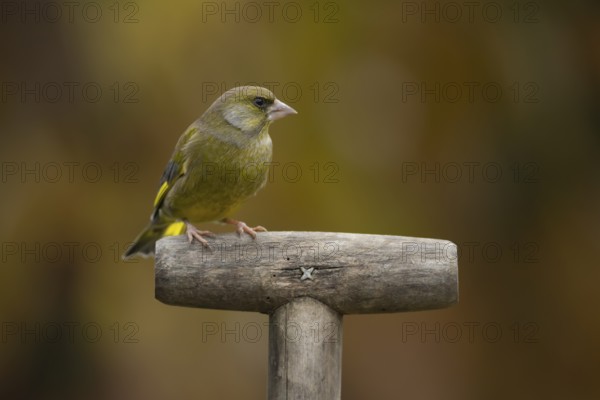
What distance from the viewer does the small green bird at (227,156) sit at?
12.8ft

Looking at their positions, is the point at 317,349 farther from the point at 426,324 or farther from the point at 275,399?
the point at 426,324

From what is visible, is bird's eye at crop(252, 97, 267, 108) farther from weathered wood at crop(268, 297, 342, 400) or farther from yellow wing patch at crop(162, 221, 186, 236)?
weathered wood at crop(268, 297, 342, 400)

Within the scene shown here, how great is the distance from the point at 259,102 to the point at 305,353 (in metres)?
1.25

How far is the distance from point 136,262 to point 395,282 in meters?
Result: 3.20

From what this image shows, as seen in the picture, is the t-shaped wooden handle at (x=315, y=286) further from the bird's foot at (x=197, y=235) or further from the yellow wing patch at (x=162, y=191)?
the yellow wing patch at (x=162, y=191)

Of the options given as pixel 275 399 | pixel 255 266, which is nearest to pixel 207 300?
pixel 255 266

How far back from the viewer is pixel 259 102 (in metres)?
3.95

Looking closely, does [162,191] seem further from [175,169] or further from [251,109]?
[251,109]

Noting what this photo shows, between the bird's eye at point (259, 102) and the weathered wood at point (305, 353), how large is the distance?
1.09 metres

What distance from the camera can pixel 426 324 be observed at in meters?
6.16

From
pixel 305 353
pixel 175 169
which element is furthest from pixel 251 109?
pixel 305 353

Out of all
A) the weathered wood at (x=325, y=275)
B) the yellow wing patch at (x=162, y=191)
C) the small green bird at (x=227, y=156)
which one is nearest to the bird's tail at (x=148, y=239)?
the yellow wing patch at (x=162, y=191)

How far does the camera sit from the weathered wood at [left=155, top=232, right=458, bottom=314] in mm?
3141

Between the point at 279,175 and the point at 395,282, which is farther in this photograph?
the point at 279,175
